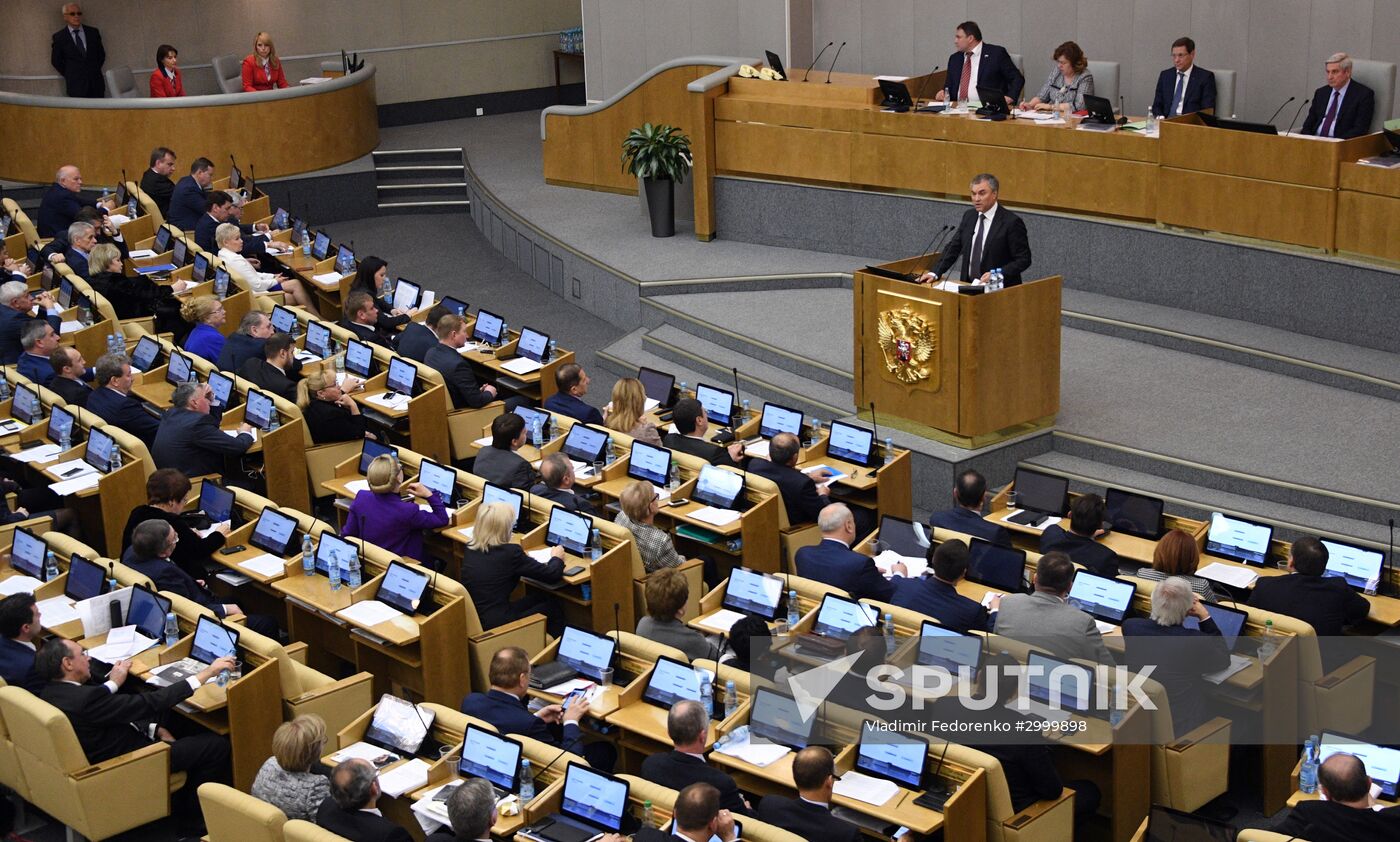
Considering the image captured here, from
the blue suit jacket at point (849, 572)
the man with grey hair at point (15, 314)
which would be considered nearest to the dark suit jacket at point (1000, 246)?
the blue suit jacket at point (849, 572)

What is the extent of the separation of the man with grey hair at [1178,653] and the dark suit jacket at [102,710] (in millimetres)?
3935

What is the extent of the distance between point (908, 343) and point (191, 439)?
13.7ft

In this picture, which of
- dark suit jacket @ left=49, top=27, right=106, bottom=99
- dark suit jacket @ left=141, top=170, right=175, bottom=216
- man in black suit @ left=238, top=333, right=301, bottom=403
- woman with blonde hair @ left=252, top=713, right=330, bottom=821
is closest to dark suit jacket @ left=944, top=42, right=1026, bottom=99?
man in black suit @ left=238, top=333, right=301, bottom=403

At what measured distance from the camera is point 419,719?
20.3ft

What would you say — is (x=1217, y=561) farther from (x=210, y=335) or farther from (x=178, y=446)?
(x=210, y=335)

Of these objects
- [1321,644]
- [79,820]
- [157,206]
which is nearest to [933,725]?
[1321,644]

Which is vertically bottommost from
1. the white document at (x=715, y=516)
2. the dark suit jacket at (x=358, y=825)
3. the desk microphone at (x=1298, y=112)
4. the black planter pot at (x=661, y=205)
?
the dark suit jacket at (x=358, y=825)

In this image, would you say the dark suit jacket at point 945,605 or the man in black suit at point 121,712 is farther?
the dark suit jacket at point 945,605

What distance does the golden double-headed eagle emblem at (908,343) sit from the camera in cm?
931

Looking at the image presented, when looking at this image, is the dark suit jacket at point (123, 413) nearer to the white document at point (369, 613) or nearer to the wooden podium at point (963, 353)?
the white document at point (369, 613)

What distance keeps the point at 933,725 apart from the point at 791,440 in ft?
8.00

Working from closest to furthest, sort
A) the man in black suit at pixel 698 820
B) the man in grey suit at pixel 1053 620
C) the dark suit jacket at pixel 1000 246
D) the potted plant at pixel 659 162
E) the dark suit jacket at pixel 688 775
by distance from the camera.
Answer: the man in black suit at pixel 698 820
the dark suit jacket at pixel 688 775
the man in grey suit at pixel 1053 620
the dark suit jacket at pixel 1000 246
the potted plant at pixel 659 162

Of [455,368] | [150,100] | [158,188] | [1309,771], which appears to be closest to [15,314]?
[455,368]

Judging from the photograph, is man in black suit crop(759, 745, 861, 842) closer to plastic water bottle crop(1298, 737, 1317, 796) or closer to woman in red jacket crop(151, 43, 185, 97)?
plastic water bottle crop(1298, 737, 1317, 796)
